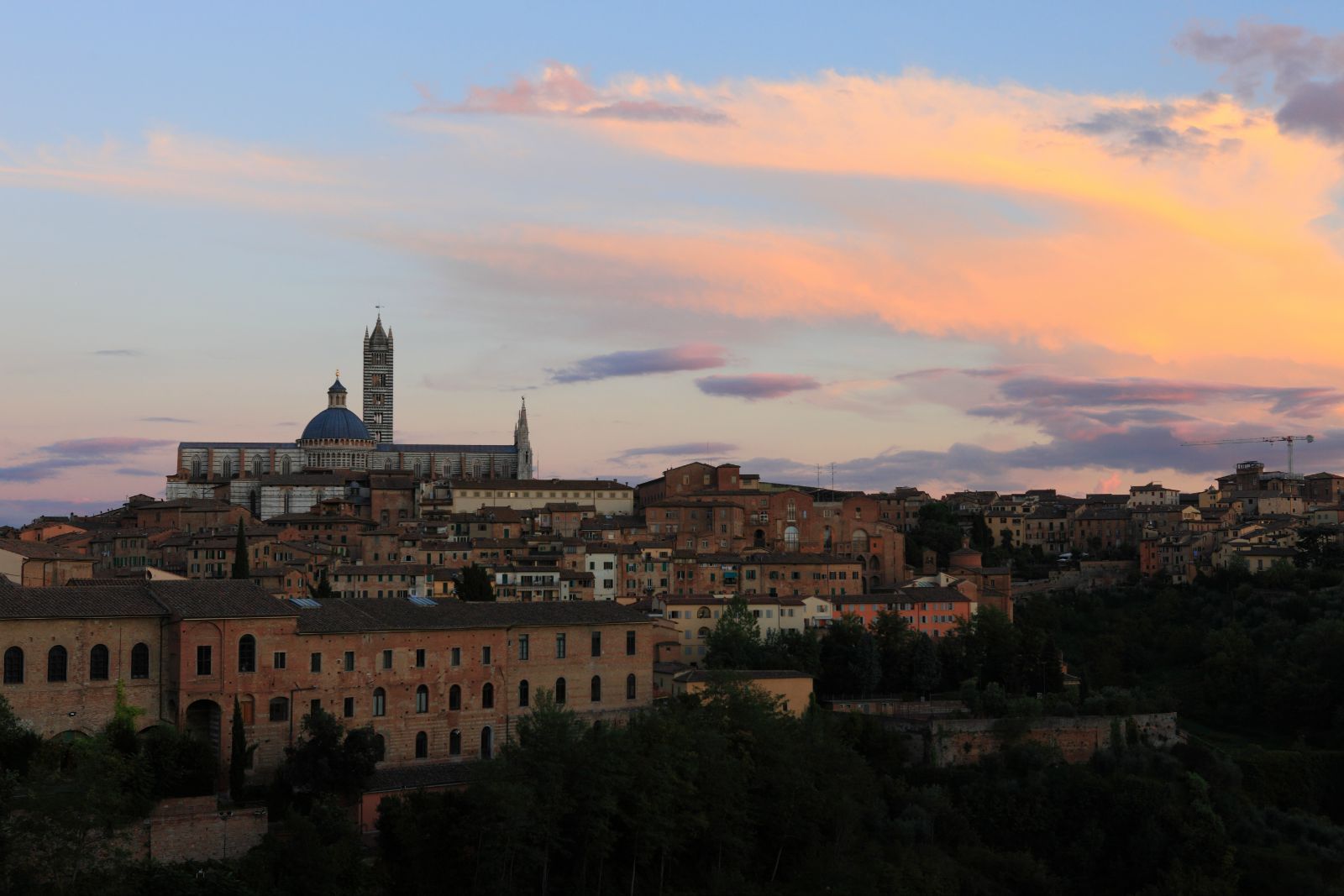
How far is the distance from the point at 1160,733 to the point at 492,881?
23.3 m

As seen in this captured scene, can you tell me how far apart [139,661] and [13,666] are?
2.39 meters

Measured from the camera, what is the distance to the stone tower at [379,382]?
104562 mm

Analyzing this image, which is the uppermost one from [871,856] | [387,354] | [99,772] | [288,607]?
[387,354]

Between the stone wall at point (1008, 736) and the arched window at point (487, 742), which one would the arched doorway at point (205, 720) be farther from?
the stone wall at point (1008, 736)

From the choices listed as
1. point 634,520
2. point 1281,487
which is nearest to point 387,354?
point 634,520

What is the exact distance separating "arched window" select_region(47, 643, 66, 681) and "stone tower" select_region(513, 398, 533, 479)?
68792mm

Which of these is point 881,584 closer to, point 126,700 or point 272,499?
point 272,499

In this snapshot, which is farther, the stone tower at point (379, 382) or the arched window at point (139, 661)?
the stone tower at point (379, 382)

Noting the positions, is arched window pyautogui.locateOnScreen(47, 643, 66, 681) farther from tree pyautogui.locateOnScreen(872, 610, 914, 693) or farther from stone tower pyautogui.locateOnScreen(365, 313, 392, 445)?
stone tower pyautogui.locateOnScreen(365, 313, 392, 445)

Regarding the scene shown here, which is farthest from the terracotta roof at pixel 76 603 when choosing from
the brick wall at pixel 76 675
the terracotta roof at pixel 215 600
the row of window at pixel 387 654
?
the row of window at pixel 387 654

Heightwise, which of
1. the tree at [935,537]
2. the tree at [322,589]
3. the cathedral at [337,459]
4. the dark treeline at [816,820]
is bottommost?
the dark treeline at [816,820]

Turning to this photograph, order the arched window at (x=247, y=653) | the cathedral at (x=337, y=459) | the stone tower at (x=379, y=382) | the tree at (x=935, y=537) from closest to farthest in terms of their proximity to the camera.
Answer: the arched window at (x=247, y=653) < the tree at (x=935, y=537) < the cathedral at (x=337, y=459) < the stone tower at (x=379, y=382)

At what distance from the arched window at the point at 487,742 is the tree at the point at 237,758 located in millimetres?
5906

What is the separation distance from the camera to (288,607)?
31.7 meters
